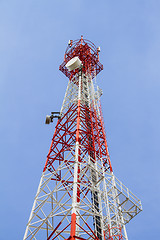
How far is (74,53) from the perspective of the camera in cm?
3059

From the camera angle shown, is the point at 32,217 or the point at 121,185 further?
the point at 121,185

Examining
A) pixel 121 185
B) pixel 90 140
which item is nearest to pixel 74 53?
pixel 90 140

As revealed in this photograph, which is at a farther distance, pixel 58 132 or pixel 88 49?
pixel 88 49

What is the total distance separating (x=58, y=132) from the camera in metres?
21.6

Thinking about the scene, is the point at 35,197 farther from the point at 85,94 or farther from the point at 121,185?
the point at 85,94

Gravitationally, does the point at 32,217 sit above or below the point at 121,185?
below

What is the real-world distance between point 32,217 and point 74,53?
20209 millimetres

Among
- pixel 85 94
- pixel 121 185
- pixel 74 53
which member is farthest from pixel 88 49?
pixel 121 185

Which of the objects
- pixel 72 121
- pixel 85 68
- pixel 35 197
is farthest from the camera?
pixel 85 68

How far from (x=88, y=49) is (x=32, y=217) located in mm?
21262

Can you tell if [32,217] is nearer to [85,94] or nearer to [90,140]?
[90,140]

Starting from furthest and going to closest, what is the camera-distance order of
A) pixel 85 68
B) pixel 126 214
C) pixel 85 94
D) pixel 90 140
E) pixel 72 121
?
pixel 85 68, pixel 85 94, pixel 72 121, pixel 90 140, pixel 126 214

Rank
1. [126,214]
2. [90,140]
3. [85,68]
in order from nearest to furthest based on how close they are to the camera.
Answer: [126,214] → [90,140] → [85,68]

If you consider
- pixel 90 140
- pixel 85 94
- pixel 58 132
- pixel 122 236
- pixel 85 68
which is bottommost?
pixel 122 236
